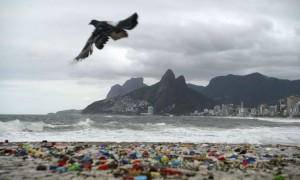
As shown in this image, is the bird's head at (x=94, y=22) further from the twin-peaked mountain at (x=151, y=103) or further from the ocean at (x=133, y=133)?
the twin-peaked mountain at (x=151, y=103)

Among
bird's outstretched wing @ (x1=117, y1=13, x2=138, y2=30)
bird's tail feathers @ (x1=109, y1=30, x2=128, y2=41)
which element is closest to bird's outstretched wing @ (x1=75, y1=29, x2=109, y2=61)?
bird's tail feathers @ (x1=109, y1=30, x2=128, y2=41)

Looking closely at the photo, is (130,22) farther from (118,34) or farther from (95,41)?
(95,41)

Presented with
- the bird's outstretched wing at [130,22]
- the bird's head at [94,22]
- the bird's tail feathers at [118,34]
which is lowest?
the bird's tail feathers at [118,34]

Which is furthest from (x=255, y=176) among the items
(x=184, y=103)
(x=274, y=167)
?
(x=184, y=103)

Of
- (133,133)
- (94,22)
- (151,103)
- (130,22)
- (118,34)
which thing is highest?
(151,103)

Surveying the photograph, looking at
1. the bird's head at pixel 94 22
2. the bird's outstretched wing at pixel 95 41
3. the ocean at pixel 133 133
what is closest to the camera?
the bird's head at pixel 94 22

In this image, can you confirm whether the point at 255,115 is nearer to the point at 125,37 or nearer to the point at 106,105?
the point at 106,105

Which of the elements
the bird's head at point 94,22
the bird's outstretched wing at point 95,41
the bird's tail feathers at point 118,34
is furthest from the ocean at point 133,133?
the bird's tail feathers at point 118,34

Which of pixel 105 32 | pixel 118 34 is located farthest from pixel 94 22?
pixel 118 34
